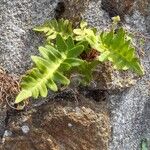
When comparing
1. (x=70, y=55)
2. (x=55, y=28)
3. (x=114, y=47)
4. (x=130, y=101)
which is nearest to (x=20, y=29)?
(x=55, y=28)

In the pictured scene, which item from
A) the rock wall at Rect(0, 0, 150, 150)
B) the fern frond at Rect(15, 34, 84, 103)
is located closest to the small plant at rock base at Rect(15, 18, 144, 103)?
the fern frond at Rect(15, 34, 84, 103)

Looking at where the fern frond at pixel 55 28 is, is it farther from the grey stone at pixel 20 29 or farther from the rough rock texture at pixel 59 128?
the rough rock texture at pixel 59 128

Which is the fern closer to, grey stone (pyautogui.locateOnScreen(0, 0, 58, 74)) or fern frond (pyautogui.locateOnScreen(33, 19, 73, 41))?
fern frond (pyautogui.locateOnScreen(33, 19, 73, 41))

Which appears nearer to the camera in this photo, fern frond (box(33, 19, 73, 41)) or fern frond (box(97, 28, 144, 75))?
fern frond (box(97, 28, 144, 75))

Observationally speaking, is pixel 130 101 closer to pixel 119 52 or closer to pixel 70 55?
pixel 119 52

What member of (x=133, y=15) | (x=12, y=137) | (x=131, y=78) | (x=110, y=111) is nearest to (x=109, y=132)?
(x=110, y=111)

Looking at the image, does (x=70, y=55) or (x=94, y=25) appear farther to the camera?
(x=94, y=25)

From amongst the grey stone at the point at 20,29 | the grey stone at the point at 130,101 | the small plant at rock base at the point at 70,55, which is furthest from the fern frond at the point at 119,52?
the grey stone at the point at 20,29
